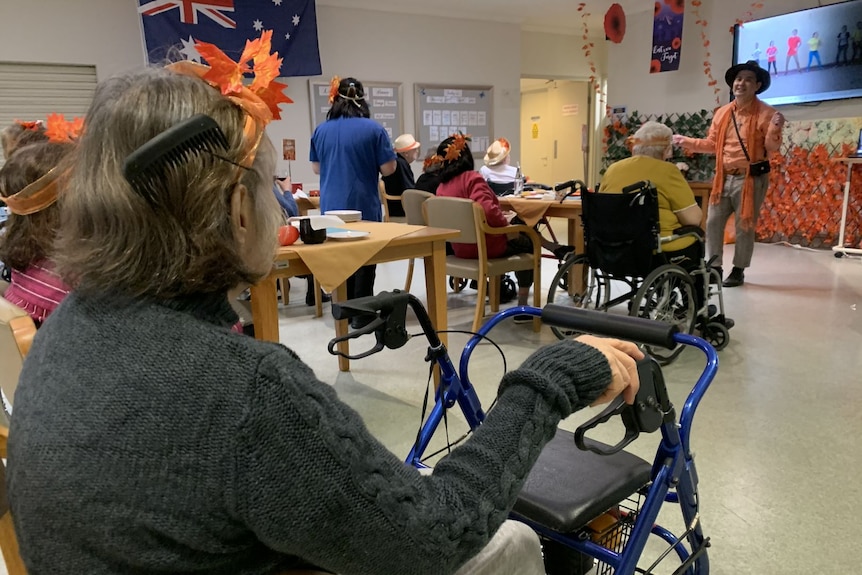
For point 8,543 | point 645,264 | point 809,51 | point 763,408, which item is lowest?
point 763,408

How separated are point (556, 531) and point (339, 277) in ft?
3.99

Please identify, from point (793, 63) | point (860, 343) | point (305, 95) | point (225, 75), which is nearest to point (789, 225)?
point (793, 63)

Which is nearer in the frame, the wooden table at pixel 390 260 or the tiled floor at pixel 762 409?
the tiled floor at pixel 762 409

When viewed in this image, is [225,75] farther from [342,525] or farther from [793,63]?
[793,63]

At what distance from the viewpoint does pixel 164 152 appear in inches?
23.6

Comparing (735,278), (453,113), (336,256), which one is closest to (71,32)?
(453,113)

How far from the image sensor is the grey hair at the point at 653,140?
294 cm

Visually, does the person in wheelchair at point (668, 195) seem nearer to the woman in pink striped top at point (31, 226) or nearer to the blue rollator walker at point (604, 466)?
the blue rollator walker at point (604, 466)

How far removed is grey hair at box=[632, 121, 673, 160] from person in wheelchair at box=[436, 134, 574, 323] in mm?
785

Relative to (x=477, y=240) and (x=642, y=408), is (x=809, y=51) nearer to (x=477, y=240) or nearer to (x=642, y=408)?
(x=477, y=240)

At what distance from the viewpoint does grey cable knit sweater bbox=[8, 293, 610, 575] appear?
552 millimetres

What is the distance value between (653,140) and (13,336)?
272 centimetres

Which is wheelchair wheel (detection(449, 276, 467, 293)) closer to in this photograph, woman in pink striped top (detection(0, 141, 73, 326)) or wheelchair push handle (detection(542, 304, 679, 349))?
woman in pink striped top (detection(0, 141, 73, 326))

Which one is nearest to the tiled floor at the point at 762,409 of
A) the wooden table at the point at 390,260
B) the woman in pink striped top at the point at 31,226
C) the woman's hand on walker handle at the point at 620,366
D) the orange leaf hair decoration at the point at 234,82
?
the wooden table at the point at 390,260
